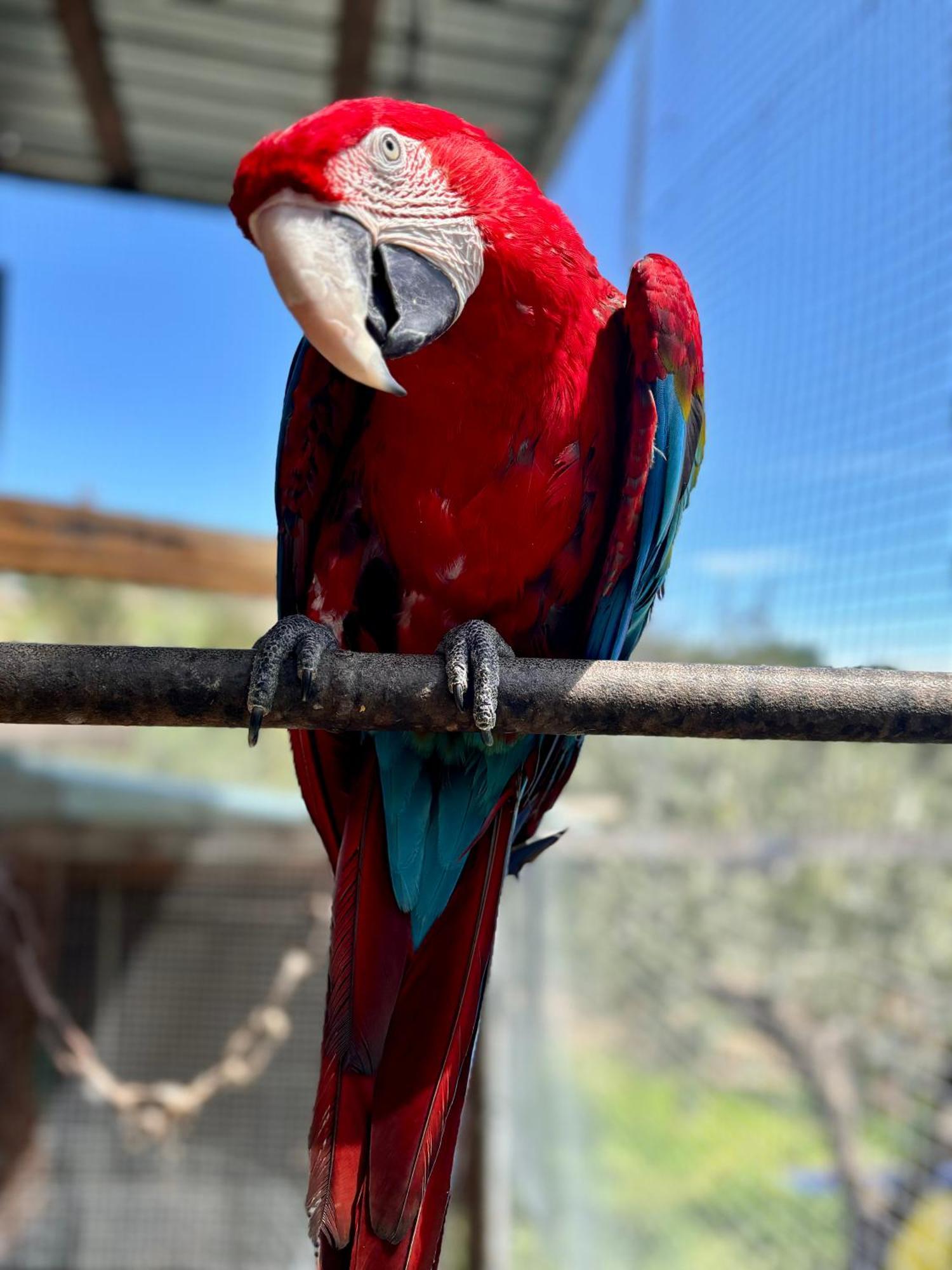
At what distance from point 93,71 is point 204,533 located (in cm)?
116

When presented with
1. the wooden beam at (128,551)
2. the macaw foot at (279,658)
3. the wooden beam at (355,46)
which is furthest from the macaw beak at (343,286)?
the wooden beam at (355,46)

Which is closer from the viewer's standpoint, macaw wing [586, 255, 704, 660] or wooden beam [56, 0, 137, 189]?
macaw wing [586, 255, 704, 660]

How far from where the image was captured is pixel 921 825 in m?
1.70

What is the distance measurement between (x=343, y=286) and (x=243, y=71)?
2005 millimetres

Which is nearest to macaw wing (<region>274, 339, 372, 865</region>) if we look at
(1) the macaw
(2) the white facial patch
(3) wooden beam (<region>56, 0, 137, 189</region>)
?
(1) the macaw

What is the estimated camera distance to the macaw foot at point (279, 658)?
74 centimetres

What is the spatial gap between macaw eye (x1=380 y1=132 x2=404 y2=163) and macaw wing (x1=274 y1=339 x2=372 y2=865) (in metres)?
0.30

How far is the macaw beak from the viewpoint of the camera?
709 mm

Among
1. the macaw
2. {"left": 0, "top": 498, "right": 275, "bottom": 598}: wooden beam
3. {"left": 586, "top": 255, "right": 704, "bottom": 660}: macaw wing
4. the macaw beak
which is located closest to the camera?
the macaw beak

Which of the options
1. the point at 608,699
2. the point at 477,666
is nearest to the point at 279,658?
the point at 477,666

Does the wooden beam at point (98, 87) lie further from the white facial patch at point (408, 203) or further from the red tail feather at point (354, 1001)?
the red tail feather at point (354, 1001)

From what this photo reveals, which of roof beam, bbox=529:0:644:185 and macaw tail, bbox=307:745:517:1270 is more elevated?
roof beam, bbox=529:0:644:185

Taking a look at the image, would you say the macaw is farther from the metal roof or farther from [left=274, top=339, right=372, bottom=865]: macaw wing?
the metal roof

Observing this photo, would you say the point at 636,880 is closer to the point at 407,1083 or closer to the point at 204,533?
the point at 204,533
